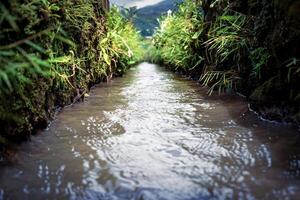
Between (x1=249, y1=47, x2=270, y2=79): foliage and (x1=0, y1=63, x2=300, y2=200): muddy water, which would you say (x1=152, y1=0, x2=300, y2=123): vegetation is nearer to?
(x1=249, y1=47, x2=270, y2=79): foliage

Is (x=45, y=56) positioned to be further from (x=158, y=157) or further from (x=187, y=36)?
(x=187, y=36)

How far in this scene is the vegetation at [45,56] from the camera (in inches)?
86.1

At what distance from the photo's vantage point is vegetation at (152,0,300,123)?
3123 millimetres

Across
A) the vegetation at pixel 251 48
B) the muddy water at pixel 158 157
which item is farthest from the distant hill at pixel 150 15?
the muddy water at pixel 158 157

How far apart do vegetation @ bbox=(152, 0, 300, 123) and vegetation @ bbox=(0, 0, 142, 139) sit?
1511 mm

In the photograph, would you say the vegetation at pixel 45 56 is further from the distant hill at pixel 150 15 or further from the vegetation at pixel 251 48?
the distant hill at pixel 150 15

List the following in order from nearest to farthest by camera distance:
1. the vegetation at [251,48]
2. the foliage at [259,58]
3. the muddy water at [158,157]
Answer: the muddy water at [158,157], the vegetation at [251,48], the foliage at [259,58]

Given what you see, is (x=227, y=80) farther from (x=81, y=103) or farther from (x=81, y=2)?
(x=81, y=2)

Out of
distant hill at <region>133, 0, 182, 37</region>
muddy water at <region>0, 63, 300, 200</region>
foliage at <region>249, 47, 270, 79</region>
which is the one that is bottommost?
muddy water at <region>0, 63, 300, 200</region>

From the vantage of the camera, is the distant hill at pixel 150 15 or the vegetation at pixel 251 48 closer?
the vegetation at pixel 251 48

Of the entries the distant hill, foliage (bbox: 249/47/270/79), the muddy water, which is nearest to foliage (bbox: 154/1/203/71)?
foliage (bbox: 249/47/270/79)

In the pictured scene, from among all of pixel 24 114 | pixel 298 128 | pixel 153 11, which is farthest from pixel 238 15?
pixel 153 11

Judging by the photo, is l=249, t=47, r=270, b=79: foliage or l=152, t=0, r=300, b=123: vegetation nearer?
l=152, t=0, r=300, b=123: vegetation

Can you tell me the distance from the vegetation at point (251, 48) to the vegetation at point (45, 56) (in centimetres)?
151
